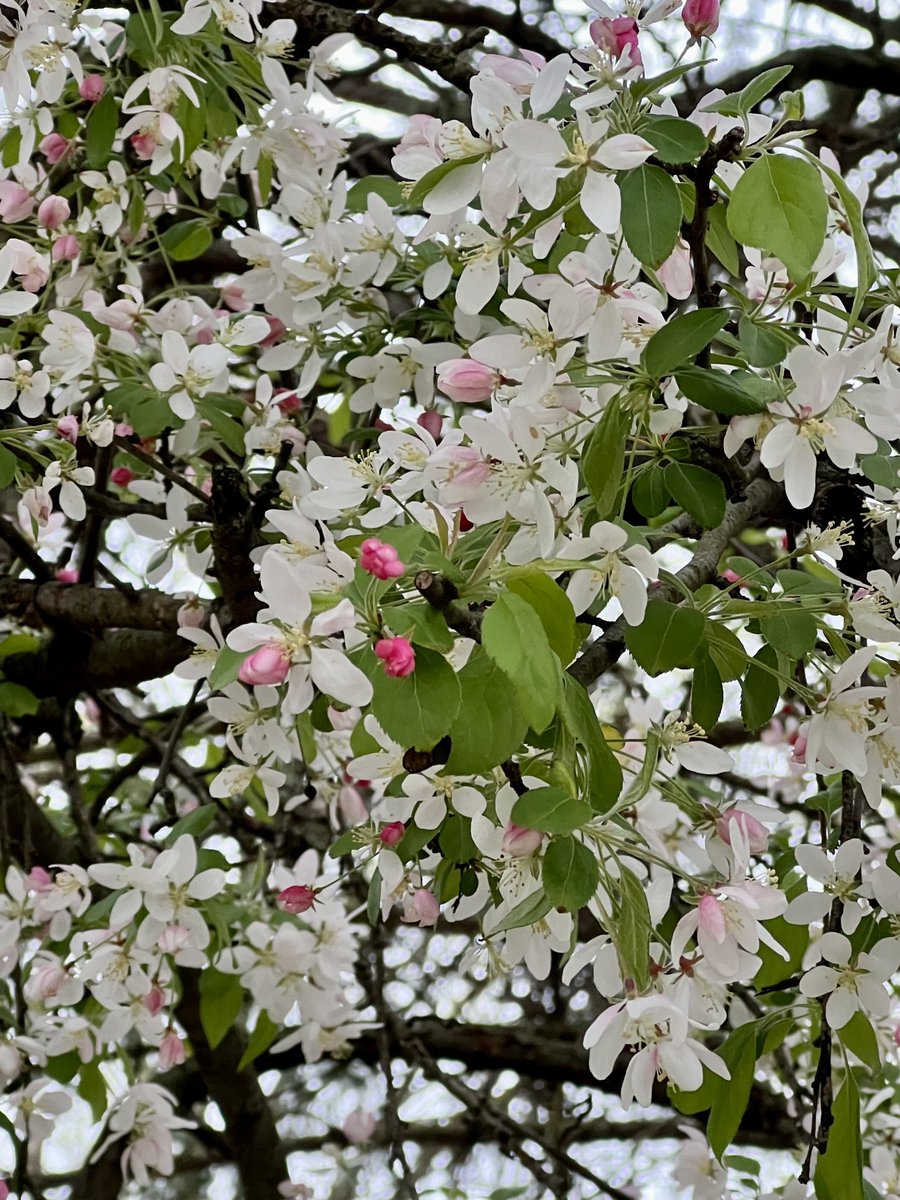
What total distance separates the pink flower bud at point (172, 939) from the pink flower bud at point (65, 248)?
713 mm

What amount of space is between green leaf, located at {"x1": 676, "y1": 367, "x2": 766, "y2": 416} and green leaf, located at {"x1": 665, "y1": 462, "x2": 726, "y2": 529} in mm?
94

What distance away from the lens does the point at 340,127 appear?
57.6 inches

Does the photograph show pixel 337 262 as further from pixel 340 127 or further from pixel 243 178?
pixel 243 178

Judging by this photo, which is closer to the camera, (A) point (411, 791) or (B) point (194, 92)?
(A) point (411, 791)

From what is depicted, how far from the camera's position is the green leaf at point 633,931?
737mm

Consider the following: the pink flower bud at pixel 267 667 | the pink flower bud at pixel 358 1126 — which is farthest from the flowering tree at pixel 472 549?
the pink flower bud at pixel 358 1126

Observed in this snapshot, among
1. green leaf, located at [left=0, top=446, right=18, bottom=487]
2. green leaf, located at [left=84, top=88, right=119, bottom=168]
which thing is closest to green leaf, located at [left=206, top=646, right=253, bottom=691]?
green leaf, located at [left=0, top=446, right=18, bottom=487]

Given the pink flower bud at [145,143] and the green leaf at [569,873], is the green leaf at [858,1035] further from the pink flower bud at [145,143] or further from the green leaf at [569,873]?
the pink flower bud at [145,143]

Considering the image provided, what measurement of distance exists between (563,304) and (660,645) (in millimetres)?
223

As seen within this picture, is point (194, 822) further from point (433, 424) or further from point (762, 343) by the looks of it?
point (762, 343)

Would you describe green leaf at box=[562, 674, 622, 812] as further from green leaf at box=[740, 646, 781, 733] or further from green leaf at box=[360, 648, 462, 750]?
green leaf at box=[740, 646, 781, 733]

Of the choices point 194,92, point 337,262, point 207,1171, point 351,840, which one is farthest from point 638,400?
point 207,1171

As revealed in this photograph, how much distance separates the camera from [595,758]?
0.75 m

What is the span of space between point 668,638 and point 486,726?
7.2 inches
